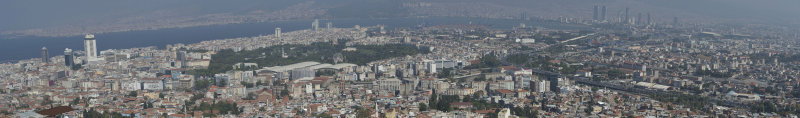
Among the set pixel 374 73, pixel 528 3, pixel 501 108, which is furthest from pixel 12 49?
pixel 528 3

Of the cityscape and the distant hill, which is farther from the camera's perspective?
the distant hill

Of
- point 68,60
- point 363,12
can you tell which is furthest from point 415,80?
point 363,12

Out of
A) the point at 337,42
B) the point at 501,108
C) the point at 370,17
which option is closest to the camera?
the point at 501,108

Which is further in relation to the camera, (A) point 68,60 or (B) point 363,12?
(B) point 363,12

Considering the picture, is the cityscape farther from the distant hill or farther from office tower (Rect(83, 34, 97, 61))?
the distant hill

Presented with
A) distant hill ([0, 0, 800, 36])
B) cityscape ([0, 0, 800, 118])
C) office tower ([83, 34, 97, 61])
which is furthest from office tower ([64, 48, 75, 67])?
distant hill ([0, 0, 800, 36])

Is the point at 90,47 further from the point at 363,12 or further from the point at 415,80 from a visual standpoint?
the point at 363,12

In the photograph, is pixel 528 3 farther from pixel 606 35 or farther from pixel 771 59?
pixel 771 59

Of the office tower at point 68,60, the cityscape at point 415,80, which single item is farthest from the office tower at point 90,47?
the office tower at point 68,60
